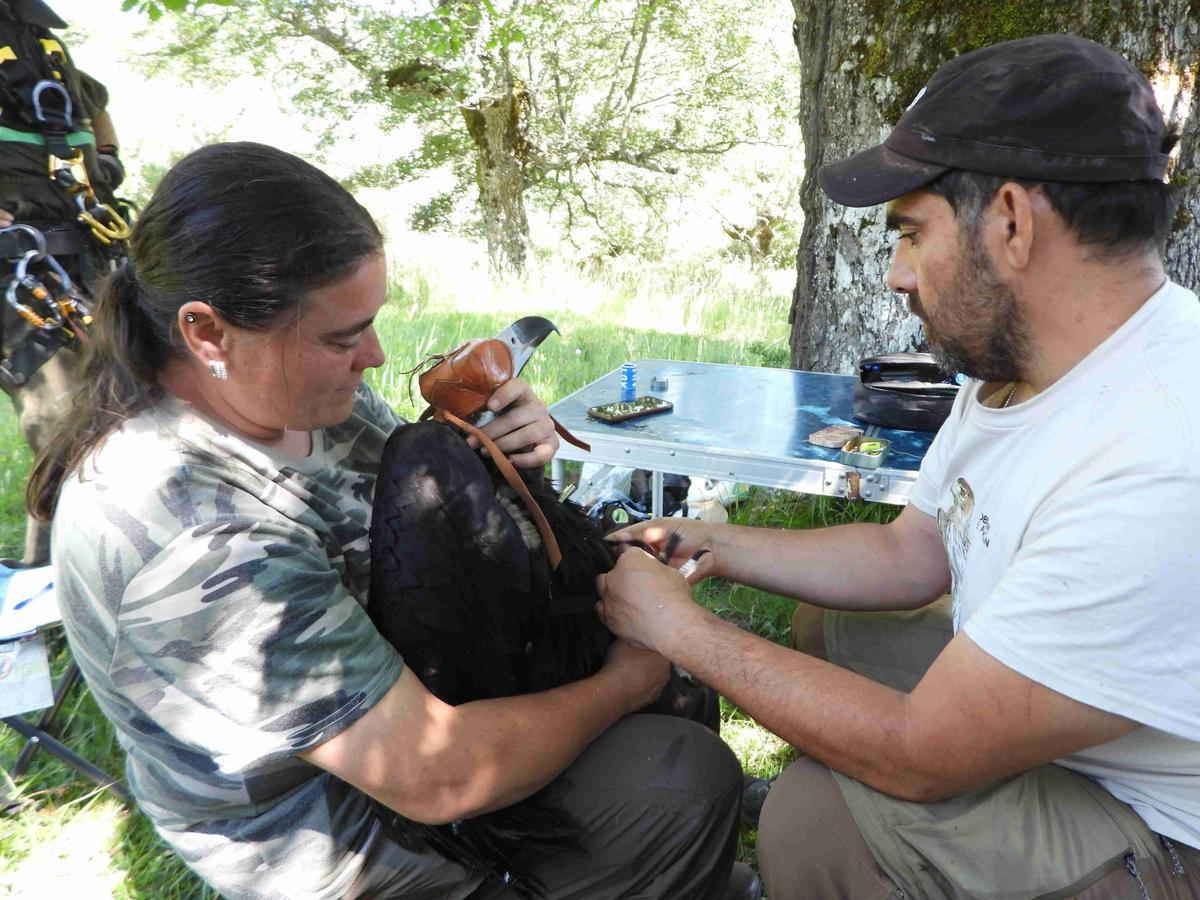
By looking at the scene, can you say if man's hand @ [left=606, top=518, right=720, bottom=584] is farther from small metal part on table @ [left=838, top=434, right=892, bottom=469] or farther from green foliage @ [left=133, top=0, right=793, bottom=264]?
green foliage @ [left=133, top=0, right=793, bottom=264]

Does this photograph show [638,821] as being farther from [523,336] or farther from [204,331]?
[204,331]

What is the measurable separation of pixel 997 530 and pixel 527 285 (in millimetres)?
9798

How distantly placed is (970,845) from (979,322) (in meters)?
1.01

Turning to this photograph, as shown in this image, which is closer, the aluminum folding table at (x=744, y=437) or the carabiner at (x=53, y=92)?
the aluminum folding table at (x=744, y=437)

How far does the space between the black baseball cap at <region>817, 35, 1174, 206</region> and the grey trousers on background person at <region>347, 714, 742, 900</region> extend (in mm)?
1256

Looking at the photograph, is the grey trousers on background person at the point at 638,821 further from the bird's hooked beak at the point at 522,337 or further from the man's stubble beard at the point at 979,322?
the man's stubble beard at the point at 979,322

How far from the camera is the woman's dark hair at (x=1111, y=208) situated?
5.39ft

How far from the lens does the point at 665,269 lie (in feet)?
49.1

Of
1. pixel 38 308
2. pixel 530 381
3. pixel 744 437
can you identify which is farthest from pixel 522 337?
pixel 530 381

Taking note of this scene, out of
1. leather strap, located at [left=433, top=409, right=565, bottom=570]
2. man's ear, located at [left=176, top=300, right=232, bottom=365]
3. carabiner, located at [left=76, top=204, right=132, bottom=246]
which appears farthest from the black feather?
carabiner, located at [left=76, top=204, right=132, bottom=246]

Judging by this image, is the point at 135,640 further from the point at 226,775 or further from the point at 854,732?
the point at 854,732

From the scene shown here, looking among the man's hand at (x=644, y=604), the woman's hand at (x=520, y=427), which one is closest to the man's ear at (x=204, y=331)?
the woman's hand at (x=520, y=427)

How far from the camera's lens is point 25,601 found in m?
2.85

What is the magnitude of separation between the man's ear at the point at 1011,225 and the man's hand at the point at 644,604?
937 mm
